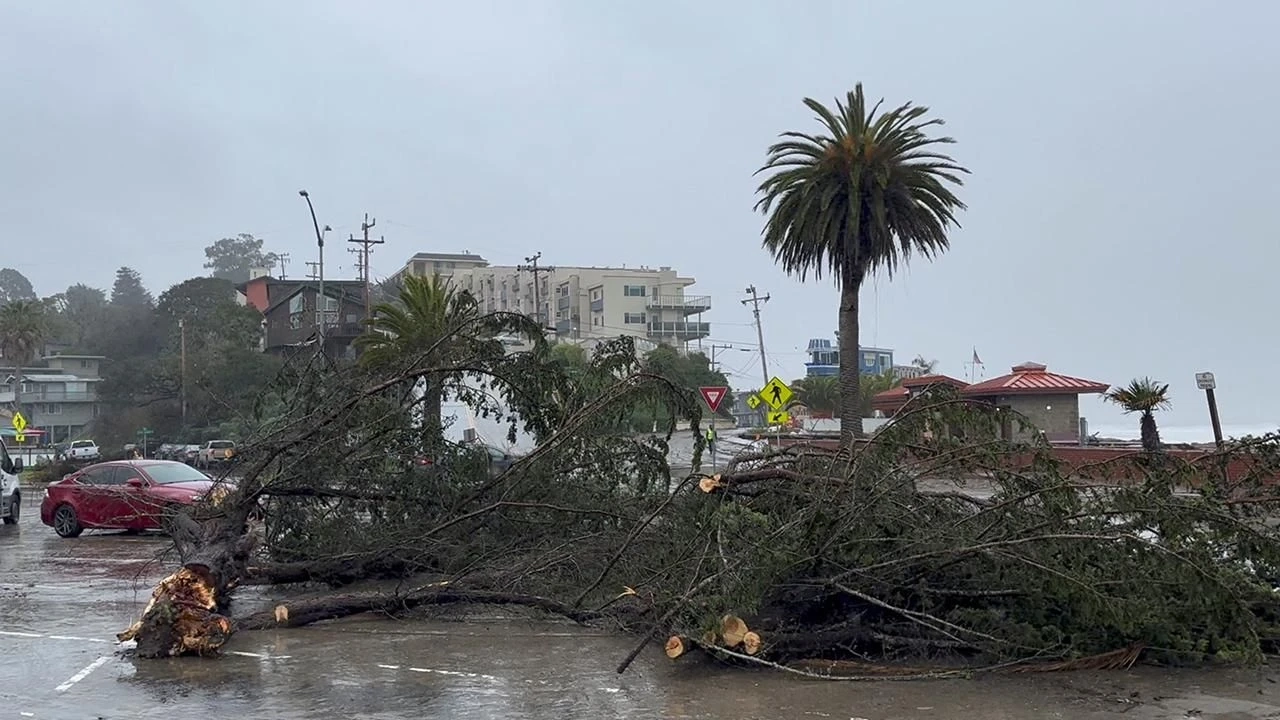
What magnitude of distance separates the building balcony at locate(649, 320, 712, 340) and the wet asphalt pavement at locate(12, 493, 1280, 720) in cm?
9216

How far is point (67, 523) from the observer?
2088 cm

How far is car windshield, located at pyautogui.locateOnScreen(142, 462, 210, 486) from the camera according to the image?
2002 centimetres

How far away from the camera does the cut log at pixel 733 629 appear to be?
8352 mm

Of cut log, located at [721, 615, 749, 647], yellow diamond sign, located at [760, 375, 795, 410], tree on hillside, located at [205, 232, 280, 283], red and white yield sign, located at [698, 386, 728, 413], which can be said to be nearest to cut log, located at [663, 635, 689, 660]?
cut log, located at [721, 615, 749, 647]

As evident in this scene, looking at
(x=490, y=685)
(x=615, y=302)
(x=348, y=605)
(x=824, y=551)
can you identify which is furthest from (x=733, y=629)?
(x=615, y=302)

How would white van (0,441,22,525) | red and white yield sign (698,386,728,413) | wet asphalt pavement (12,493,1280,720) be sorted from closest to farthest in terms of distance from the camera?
wet asphalt pavement (12,493,1280,720), white van (0,441,22,525), red and white yield sign (698,386,728,413)

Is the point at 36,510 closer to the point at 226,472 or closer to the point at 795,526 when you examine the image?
the point at 226,472

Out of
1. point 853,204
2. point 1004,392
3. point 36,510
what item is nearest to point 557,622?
point 853,204

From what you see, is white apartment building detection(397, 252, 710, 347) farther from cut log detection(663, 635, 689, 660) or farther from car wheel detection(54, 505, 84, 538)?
cut log detection(663, 635, 689, 660)

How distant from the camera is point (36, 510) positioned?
30156 mm

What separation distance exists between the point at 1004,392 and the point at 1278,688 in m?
29.0

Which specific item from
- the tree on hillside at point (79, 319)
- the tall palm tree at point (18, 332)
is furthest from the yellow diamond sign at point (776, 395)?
the tree on hillside at point (79, 319)

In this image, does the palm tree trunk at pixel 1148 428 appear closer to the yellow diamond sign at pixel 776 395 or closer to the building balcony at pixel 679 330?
the yellow diamond sign at pixel 776 395

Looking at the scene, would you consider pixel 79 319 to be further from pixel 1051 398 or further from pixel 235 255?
pixel 1051 398
